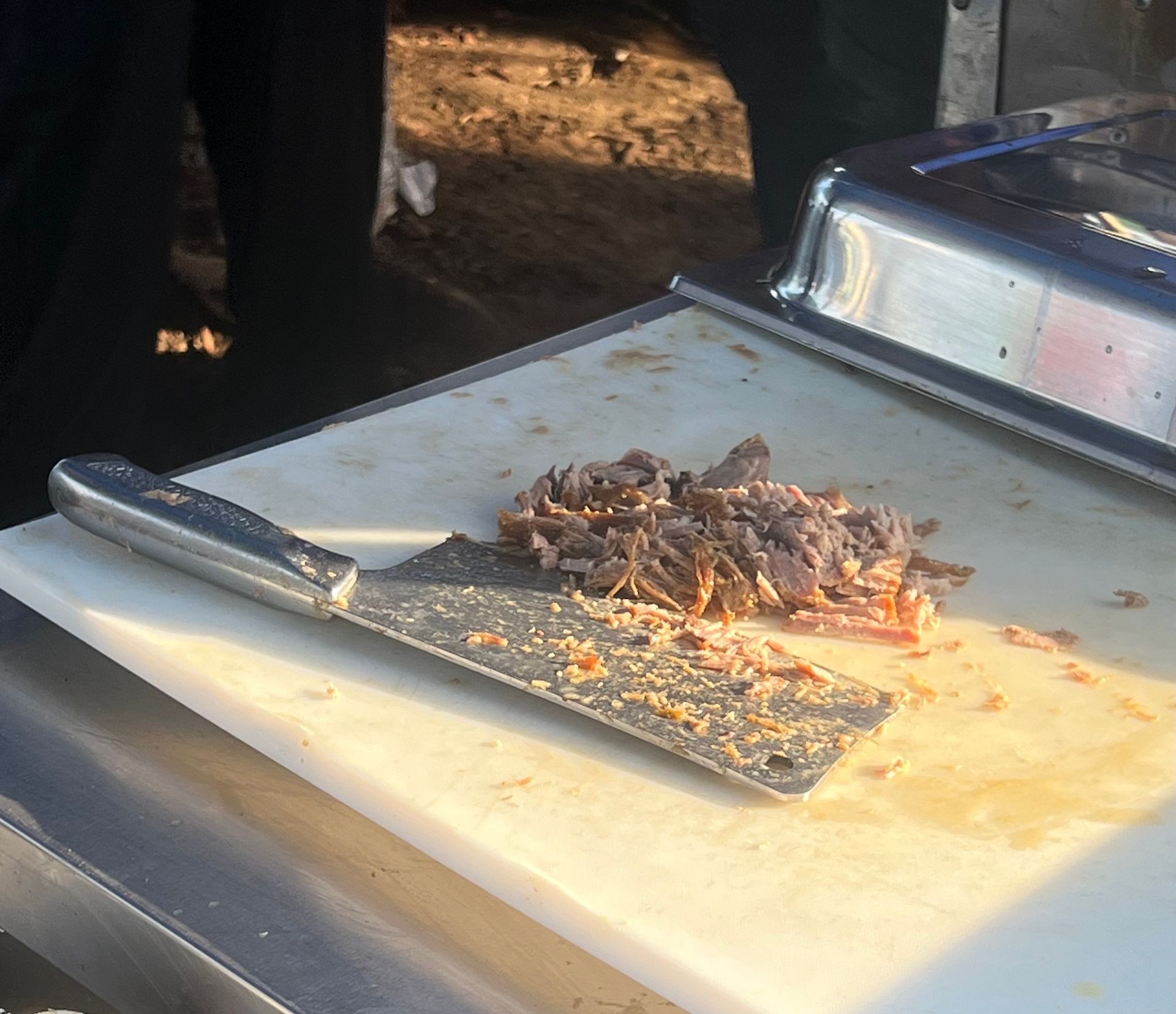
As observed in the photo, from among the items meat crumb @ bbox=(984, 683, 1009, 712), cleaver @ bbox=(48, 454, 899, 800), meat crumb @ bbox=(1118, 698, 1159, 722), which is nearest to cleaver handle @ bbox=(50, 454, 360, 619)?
cleaver @ bbox=(48, 454, 899, 800)

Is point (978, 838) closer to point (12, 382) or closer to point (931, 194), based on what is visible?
point (931, 194)

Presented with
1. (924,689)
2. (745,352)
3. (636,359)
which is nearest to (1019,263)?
(745,352)

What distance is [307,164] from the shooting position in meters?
3.19

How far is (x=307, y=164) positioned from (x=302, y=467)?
74.3 inches

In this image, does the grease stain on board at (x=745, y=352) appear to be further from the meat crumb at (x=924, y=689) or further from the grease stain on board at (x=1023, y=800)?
the grease stain on board at (x=1023, y=800)

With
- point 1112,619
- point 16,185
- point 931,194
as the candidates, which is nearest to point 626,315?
point 931,194

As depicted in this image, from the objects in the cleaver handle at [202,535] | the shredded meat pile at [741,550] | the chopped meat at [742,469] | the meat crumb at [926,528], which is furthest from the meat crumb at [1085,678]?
the cleaver handle at [202,535]

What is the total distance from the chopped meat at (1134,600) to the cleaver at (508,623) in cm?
31

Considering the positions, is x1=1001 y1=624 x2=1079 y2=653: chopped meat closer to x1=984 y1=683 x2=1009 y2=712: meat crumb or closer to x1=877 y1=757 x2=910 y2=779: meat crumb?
x1=984 y1=683 x2=1009 y2=712: meat crumb

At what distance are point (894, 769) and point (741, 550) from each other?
276 millimetres

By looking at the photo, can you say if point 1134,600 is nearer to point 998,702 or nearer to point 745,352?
point 998,702

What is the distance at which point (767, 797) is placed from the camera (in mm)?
1032

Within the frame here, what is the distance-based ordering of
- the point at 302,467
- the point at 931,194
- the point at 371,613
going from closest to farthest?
the point at 371,613
the point at 302,467
the point at 931,194

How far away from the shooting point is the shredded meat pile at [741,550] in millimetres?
1246
